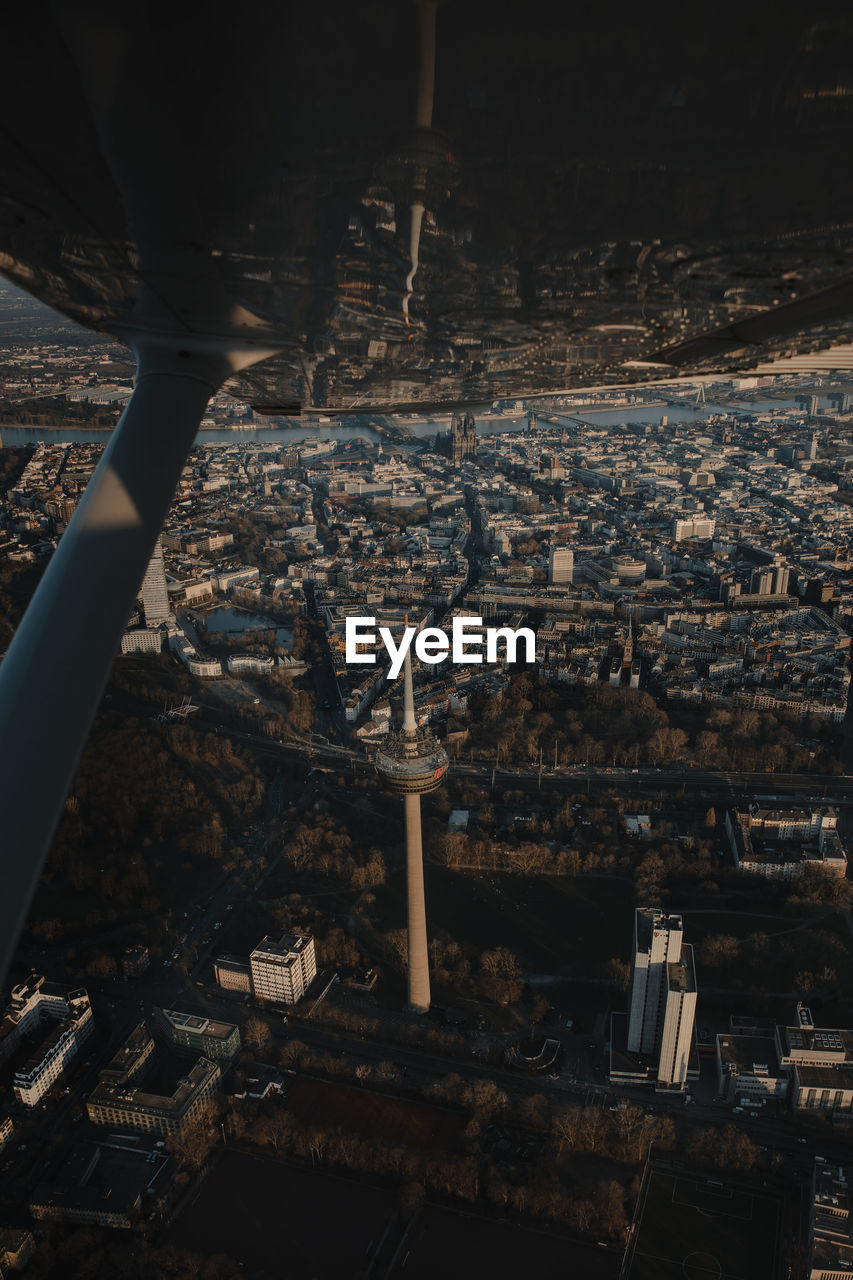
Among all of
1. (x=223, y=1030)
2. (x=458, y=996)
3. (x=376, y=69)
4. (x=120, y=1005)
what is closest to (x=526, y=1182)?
(x=458, y=996)

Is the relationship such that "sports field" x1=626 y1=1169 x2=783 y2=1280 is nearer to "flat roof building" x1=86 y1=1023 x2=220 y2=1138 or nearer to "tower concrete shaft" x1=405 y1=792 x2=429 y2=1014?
"tower concrete shaft" x1=405 y1=792 x2=429 y2=1014

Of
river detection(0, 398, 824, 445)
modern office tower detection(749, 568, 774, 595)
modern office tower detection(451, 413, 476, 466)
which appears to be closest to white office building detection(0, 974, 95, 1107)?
modern office tower detection(749, 568, 774, 595)

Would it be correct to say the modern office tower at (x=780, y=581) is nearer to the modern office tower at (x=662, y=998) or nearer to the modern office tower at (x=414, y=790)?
the modern office tower at (x=414, y=790)

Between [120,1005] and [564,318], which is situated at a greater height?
[564,318]

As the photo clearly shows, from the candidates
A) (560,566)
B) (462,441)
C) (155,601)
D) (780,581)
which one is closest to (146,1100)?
(155,601)

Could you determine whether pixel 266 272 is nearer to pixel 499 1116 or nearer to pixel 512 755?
pixel 499 1116

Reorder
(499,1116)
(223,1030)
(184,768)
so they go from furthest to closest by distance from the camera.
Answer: (184,768), (223,1030), (499,1116)

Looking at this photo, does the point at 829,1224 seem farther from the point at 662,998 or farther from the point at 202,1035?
the point at 202,1035
